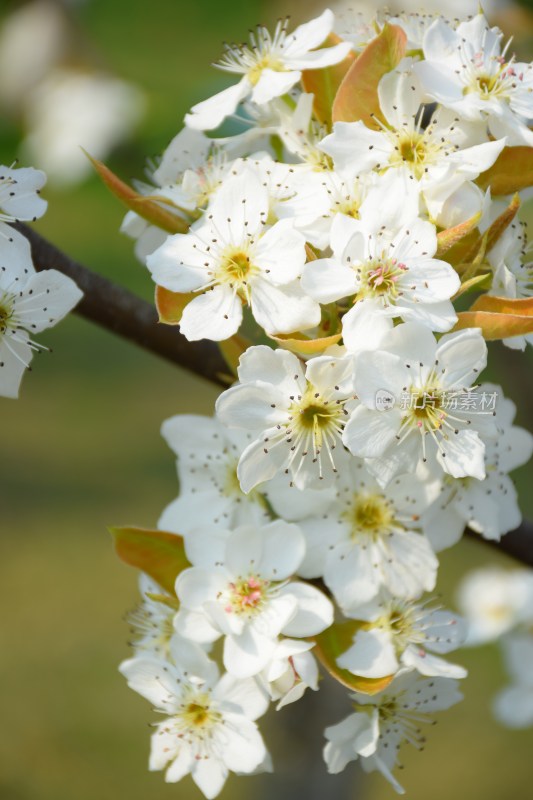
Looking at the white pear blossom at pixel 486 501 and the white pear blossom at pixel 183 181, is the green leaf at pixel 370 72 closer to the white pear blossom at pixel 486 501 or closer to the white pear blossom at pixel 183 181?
the white pear blossom at pixel 183 181

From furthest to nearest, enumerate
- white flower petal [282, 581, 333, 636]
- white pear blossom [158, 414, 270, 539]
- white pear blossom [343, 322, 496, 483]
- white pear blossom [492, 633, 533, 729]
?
1. white pear blossom [492, 633, 533, 729]
2. white pear blossom [158, 414, 270, 539]
3. white flower petal [282, 581, 333, 636]
4. white pear blossom [343, 322, 496, 483]

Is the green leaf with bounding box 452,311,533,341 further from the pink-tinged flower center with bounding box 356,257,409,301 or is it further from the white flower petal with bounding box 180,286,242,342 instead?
the white flower petal with bounding box 180,286,242,342

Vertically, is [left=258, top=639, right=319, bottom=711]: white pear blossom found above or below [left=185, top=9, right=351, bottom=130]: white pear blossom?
below

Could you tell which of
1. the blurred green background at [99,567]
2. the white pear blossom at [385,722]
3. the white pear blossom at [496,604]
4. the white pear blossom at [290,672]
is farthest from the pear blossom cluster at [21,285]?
the white pear blossom at [496,604]

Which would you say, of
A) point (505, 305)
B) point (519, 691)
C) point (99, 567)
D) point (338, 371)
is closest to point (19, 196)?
point (338, 371)

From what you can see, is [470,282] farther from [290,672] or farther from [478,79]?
[290,672]

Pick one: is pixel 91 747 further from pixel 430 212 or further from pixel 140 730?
pixel 430 212

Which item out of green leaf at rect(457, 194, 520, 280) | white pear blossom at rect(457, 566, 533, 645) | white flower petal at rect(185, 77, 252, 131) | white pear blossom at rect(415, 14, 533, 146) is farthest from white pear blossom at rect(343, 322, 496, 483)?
white pear blossom at rect(457, 566, 533, 645)
